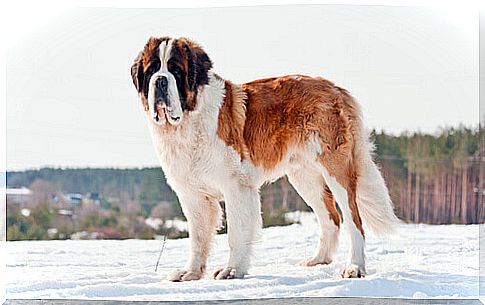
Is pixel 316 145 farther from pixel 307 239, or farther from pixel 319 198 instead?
pixel 307 239

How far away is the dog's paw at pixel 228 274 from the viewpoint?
3105 millimetres

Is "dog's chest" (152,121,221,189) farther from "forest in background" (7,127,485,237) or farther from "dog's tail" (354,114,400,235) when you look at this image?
"forest in background" (7,127,485,237)

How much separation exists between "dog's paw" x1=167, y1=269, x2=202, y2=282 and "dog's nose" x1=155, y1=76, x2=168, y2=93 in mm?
756

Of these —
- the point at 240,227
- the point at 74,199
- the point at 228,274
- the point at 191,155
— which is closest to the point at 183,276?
the point at 228,274

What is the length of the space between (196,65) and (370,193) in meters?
0.93

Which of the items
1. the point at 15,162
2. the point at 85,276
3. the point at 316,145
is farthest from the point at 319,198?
the point at 15,162

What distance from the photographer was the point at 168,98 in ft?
9.95

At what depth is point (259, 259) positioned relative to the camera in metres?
3.54

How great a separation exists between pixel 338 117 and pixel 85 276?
1250mm

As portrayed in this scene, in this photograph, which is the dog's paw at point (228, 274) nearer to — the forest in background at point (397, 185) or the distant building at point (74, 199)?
the forest in background at point (397, 185)

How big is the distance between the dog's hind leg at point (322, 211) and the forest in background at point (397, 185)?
0.39 m

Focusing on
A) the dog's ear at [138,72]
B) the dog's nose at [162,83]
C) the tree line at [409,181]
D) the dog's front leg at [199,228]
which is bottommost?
the dog's front leg at [199,228]

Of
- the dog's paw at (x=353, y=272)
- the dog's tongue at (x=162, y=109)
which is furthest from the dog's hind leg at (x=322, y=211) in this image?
the dog's tongue at (x=162, y=109)

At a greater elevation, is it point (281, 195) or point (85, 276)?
point (281, 195)
